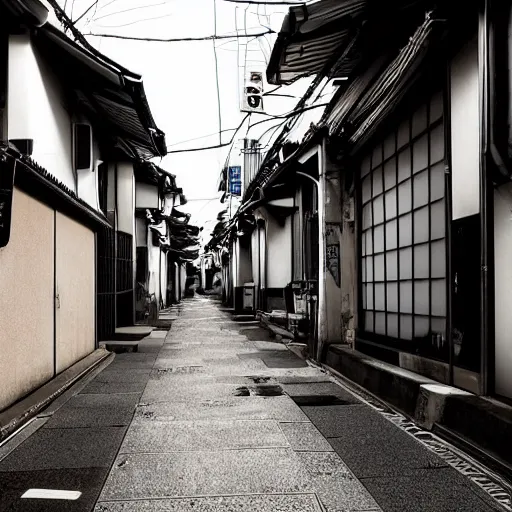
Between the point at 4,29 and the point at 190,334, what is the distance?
12721 millimetres

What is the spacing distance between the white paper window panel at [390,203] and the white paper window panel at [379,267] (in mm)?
873

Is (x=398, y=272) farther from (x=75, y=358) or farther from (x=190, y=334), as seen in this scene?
(x=190, y=334)

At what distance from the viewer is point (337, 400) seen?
8.99 meters

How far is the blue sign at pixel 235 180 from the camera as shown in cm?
3516

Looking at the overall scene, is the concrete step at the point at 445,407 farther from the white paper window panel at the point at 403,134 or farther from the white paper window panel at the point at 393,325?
the white paper window panel at the point at 403,134

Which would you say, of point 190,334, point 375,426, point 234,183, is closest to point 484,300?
point 375,426

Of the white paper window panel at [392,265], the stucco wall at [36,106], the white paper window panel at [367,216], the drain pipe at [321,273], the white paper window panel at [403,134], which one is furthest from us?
the drain pipe at [321,273]

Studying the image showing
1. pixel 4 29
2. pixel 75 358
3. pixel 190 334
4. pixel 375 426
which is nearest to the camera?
Result: pixel 375 426

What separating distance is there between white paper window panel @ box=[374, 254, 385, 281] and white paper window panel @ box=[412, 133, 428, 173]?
2.26 meters

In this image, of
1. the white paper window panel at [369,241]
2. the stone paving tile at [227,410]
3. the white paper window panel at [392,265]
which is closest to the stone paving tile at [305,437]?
the stone paving tile at [227,410]

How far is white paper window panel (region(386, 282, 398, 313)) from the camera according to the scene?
10.1 meters

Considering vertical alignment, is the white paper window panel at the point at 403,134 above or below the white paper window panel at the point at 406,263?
above

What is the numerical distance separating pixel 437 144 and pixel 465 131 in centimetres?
122

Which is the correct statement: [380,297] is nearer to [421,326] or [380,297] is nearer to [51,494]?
[421,326]
